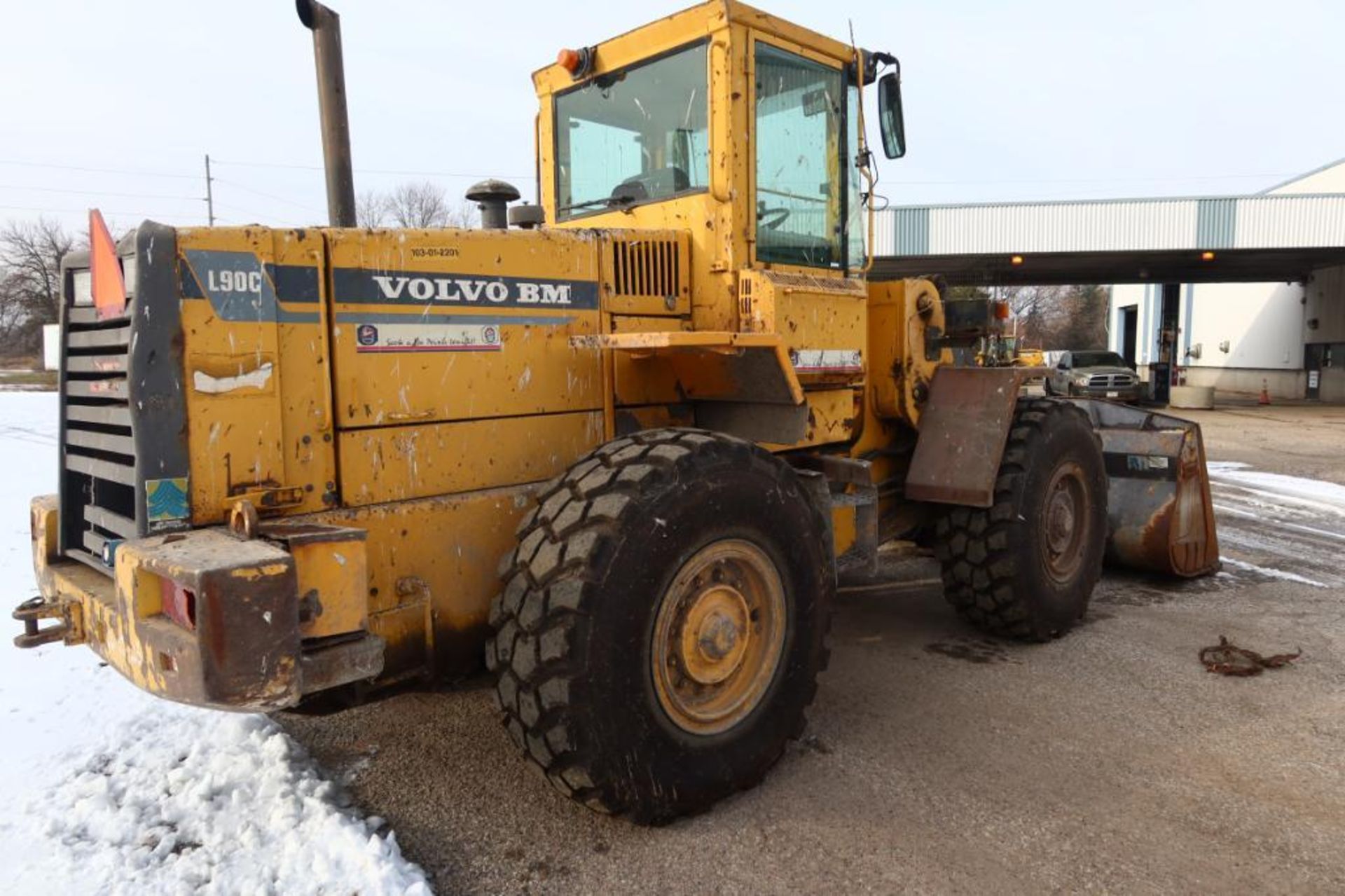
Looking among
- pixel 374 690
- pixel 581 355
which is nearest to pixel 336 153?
pixel 581 355

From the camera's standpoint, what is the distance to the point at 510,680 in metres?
3.00

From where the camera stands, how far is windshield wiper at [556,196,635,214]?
4.35m

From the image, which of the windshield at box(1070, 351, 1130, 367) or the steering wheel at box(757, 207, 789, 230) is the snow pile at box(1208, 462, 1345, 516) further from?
the windshield at box(1070, 351, 1130, 367)

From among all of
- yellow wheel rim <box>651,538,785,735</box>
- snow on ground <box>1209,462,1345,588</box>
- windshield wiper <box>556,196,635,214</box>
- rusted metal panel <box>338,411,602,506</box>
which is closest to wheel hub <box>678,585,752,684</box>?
yellow wheel rim <box>651,538,785,735</box>

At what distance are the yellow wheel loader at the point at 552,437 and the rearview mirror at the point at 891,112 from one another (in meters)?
0.02

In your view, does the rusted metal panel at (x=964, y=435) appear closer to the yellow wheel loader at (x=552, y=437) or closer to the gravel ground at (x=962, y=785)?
the yellow wheel loader at (x=552, y=437)

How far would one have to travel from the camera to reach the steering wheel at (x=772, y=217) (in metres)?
4.18

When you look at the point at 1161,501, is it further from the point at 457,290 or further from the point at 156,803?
the point at 156,803

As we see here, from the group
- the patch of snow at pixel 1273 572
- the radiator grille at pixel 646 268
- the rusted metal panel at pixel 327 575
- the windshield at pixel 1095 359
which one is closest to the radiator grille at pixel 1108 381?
the windshield at pixel 1095 359

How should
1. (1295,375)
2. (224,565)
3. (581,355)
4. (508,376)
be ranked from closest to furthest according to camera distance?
1. (224,565)
2. (508,376)
3. (581,355)
4. (1295,375)

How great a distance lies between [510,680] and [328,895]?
792 mm

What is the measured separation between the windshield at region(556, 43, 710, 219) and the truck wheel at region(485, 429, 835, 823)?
1414mm

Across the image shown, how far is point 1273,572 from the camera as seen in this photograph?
693 cm

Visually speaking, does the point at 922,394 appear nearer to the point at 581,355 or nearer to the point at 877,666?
the point at 877,666
